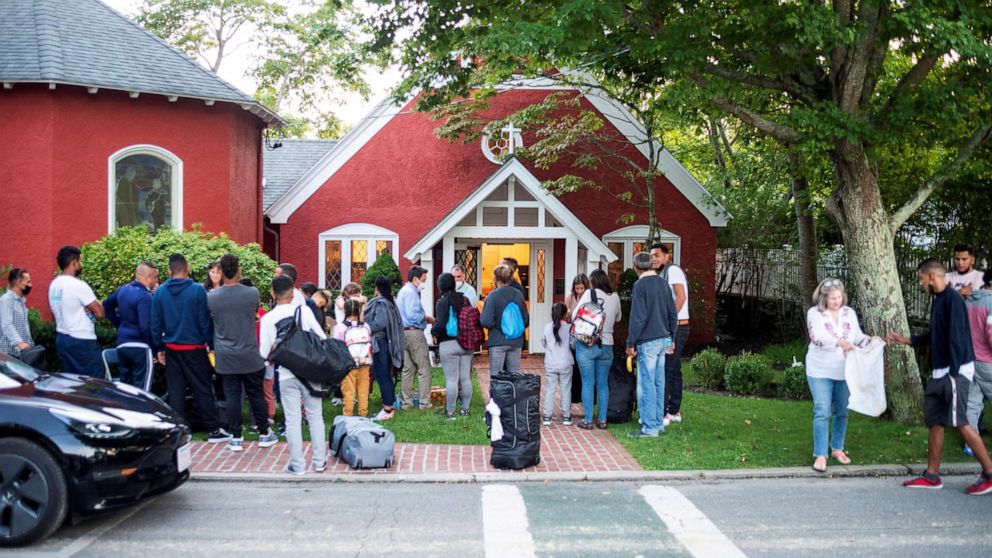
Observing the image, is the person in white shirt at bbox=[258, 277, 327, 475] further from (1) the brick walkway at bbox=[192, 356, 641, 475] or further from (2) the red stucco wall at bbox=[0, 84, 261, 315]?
(2) the red stucco wall at bbox=[0, 84, 261, 315]

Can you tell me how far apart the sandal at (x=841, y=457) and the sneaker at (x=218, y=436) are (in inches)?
243

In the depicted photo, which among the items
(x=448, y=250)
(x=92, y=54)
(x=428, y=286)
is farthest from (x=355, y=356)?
(x=92, y=54)

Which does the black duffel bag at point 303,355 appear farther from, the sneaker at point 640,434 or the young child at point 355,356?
the sneaker at point 640,434

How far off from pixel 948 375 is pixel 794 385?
4897 millimetres

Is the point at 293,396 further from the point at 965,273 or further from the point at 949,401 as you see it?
the point at 965,273

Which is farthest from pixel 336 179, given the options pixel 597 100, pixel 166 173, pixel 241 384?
pixel 241 384

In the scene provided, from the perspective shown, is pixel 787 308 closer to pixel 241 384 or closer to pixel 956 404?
pixel 956 404

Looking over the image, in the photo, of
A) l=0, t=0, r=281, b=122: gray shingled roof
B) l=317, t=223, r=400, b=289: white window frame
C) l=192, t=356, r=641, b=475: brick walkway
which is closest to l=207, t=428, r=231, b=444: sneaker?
l=192, t=356, r=641, b=475: brick walkway

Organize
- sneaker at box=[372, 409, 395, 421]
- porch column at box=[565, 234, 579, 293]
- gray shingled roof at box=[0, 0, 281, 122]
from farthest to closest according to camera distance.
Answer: porch column at box=[565, 234, 579, 293], gray shingled roof at box=[0, 0, 281, 122], sneaker at box=[372, 409, 395, 421]

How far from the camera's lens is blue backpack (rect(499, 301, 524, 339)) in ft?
32.1

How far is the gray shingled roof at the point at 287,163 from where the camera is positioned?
65.0ft

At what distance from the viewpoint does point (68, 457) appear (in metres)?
5.72

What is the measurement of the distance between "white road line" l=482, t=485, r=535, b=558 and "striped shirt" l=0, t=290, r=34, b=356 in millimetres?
5195

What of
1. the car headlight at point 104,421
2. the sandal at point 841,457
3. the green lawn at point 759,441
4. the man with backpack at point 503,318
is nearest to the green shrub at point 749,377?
the green lawn at point 759,441
